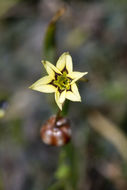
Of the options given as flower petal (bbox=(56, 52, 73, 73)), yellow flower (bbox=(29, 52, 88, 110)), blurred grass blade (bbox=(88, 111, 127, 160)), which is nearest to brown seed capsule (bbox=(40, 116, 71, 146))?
yellow flower (bbox=(29, 52, 88, 110))

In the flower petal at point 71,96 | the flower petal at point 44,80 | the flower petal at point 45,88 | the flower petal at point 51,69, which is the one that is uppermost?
the flower petal at point 51,69

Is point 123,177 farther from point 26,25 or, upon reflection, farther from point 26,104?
point 26,25

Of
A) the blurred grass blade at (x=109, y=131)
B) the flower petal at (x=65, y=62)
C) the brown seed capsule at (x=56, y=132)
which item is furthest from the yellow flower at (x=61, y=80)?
the blurred grass blade at (x=109, y=131)

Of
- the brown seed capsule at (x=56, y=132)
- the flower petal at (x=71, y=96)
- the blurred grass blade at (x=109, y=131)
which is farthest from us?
the blurred grass blade at (x=109, y=131)

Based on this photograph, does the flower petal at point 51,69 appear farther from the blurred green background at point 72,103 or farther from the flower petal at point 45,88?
the blurred green background at point 72,103

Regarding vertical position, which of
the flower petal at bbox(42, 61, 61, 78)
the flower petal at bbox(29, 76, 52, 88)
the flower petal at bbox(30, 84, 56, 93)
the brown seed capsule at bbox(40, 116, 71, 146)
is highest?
the flower petal at bbox(42, 61, 61, 78)

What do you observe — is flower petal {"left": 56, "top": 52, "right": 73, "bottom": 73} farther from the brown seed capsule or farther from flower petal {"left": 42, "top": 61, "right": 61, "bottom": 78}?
the brown seed capsule

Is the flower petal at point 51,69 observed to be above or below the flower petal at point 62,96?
above
